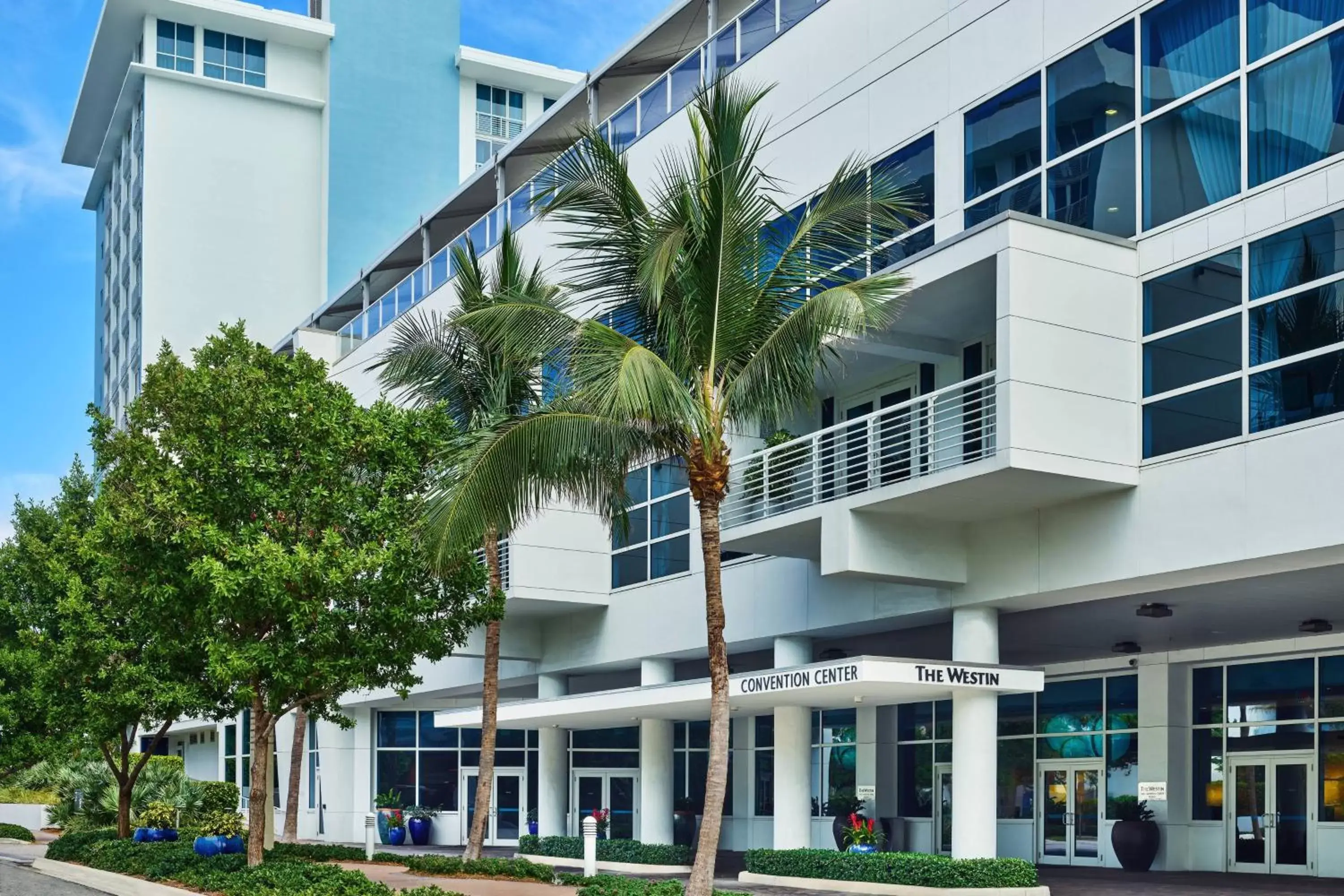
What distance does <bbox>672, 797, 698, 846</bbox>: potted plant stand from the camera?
3531 cm

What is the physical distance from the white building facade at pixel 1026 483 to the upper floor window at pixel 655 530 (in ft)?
0.33

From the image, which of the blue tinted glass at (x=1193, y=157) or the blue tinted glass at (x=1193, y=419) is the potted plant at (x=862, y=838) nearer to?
the blue tinted glass at (x=1193, y=419)

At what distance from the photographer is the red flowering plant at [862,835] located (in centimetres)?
2477

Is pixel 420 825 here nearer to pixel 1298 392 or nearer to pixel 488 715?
pixel 488 715

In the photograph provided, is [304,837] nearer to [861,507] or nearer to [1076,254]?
[861,507]

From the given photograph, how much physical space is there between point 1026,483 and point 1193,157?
182 inches

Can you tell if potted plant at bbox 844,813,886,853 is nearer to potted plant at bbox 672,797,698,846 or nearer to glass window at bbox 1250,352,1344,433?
glass window at bbox 1250,352,1344,433

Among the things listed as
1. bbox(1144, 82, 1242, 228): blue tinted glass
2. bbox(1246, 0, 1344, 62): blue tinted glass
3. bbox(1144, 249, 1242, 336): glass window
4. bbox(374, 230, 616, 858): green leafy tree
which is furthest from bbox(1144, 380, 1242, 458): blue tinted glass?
bbox(374, 230, 616, 858): green leafy tree

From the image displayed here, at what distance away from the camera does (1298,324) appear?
17.9 m

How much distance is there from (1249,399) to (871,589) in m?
7.52

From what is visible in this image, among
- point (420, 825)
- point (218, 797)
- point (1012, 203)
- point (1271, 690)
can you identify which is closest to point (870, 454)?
point (1012, 203)

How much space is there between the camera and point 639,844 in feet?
100

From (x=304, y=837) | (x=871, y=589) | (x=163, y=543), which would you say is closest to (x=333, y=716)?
(x=163, y=543)

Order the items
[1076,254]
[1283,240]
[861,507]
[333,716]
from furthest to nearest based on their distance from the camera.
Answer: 1. [333,716]
2. [861,507]
3. [1076,254]
4. [1283,240]
